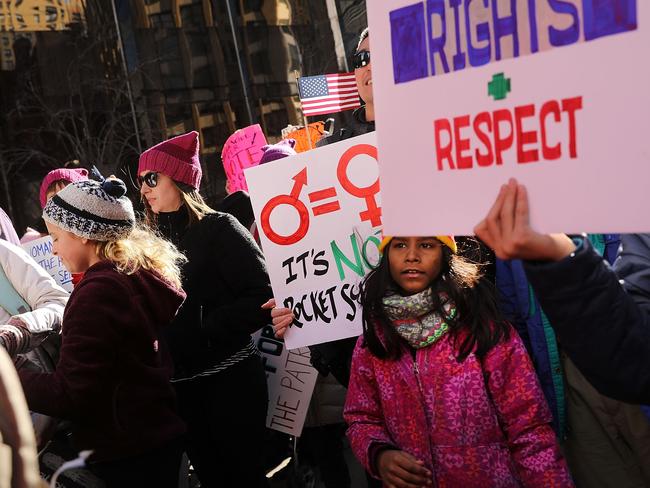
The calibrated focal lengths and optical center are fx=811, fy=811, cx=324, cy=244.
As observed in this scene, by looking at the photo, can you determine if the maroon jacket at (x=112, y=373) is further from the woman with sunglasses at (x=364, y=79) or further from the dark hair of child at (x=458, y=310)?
the woman with sunglasses at (x=364, y=79)

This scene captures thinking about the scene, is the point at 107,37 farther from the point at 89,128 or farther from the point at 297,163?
the point at 297,163

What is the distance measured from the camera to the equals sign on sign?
330 cm

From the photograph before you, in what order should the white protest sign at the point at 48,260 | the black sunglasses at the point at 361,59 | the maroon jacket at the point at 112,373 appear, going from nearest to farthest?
the maroon jacket at the point at 112,373, the black sunglasses at the point at 361,59, the white protest sign at the point at 48,260

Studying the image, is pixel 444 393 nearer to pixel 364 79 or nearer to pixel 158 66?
pixel 364 79

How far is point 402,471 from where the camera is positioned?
2480mm

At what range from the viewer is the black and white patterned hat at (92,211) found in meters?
3.06

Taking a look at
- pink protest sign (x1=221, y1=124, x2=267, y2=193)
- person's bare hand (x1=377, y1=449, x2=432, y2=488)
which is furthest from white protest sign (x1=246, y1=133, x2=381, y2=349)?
pink protest sign (x1=221, y1=124, x2=267, y2=193)

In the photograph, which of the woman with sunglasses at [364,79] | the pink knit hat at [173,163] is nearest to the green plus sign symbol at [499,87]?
the woman with sunglasses at [364,79]

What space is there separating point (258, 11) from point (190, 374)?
59.2 feet

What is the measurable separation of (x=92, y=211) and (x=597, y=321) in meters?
2.04

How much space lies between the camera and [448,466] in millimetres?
2498

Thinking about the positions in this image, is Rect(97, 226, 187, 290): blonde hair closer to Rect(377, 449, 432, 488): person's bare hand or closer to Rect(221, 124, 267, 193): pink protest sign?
Rect(377, 449, 432, 488): person's bare hand

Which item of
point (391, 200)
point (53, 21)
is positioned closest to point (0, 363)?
point (391, 200)

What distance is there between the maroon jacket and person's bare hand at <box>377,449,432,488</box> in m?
0.92
